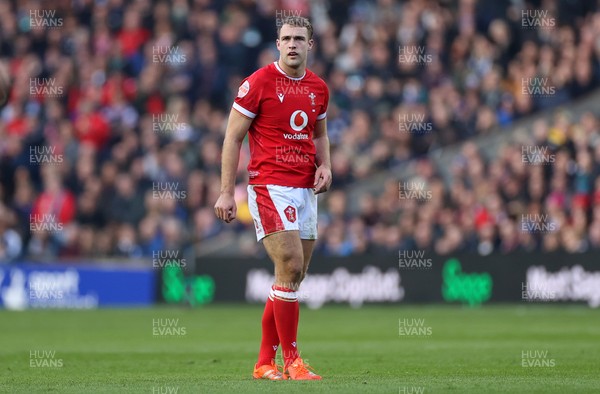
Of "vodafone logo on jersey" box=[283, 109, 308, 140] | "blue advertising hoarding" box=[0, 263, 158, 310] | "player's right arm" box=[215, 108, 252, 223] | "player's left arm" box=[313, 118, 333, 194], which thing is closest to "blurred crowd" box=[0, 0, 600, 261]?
"blue advertising hoarding" box=[0, 263, 158, 310]

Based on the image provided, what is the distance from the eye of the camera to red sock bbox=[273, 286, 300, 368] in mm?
10039

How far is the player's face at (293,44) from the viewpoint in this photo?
998 cm

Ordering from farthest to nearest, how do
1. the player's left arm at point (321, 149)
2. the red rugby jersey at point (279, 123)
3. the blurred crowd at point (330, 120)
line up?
the blurred crowd at point (330, 120) → the player's left arm at point (321, 149) → the red rugby jersey at point (279, 123)

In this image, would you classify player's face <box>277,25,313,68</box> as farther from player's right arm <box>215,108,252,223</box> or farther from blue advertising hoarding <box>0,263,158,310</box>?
blue advertising hoarding <box>0,263,158,310</box>

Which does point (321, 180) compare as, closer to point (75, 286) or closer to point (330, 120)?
point (75, 286)

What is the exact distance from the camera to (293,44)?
10.0m

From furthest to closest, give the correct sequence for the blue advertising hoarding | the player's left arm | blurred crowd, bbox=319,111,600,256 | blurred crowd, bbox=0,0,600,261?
the blue advertising hoarding < blurred crowd, bbox=0,0,600,261 < blurred crowd, bbox=319,111,600,256 < the player's left arm

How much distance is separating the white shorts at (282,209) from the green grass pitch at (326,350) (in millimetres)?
1198

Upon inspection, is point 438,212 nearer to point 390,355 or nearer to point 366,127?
point 366,127

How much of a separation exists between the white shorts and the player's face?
39.3 inches

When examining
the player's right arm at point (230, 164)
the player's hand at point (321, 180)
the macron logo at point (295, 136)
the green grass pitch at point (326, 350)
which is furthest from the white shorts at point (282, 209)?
the green grass pitch at point (326, 350)

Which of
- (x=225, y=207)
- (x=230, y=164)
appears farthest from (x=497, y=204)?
(x=225, y=207)

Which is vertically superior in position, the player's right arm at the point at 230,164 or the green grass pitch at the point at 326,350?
the player's right arm at the point at 230,164

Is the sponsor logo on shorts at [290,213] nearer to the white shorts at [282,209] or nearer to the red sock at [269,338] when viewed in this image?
the white shorts at [282,209]
